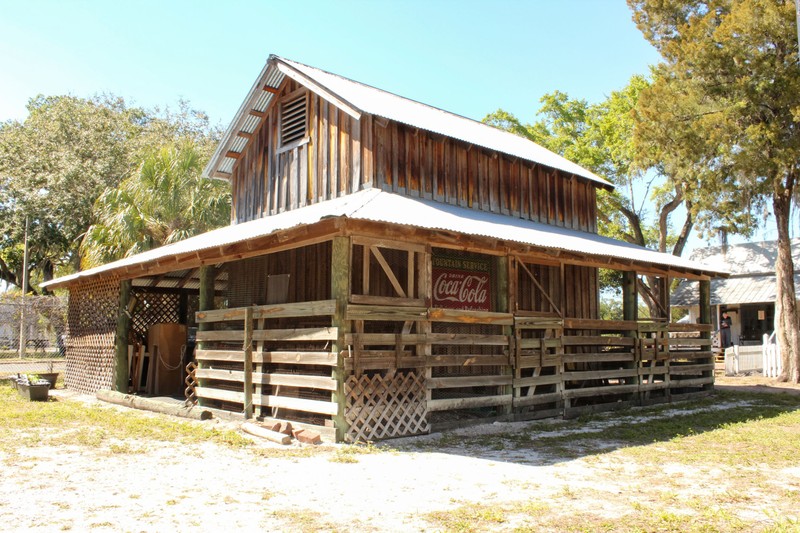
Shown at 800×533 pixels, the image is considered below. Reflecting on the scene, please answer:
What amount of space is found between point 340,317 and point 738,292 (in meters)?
27.5

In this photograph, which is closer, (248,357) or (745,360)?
(248,357)

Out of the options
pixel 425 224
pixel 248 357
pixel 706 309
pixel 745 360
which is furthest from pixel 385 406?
pixel 745 360

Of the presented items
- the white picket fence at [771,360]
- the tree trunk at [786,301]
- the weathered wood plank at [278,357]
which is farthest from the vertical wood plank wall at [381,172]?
the white picket fence at [771,360]

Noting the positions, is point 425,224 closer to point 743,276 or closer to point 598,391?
point 598,391

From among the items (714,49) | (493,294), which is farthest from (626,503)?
(714,49)

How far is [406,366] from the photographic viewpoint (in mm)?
10500

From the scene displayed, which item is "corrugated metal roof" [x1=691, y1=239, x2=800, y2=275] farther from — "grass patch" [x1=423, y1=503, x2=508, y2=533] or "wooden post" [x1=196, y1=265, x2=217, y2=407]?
"grass patch" [x1=423, y1=503, x2=508, y2=533]

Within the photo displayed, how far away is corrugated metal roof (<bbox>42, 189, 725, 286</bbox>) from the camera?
33.0ft

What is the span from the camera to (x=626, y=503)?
6516mm

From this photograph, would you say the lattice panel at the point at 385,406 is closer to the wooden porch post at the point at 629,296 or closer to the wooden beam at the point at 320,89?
the wooden beam at the point at 320,89

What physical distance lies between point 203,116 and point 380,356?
34.1 meters

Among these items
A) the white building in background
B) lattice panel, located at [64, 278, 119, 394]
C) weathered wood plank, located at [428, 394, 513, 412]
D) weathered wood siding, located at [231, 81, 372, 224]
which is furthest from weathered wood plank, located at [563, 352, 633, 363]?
the white building in background

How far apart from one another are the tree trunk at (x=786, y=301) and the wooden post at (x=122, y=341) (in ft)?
66.0

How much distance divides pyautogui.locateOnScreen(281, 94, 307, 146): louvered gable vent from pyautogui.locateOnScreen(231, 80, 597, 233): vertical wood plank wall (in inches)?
9.3
